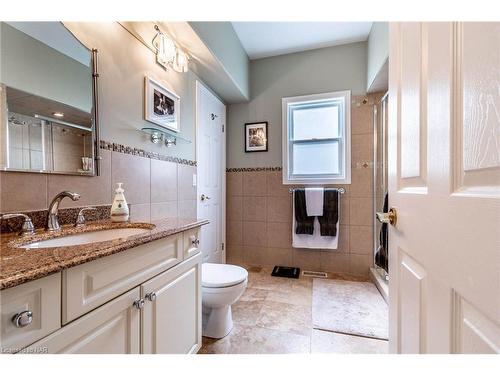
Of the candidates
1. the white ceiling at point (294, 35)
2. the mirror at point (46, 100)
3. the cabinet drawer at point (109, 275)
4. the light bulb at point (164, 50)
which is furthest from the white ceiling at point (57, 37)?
the white ceiling at point (294, 35)

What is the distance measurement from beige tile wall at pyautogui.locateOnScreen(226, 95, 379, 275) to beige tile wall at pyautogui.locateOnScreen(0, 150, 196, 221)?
2.81ft

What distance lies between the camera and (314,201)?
2.41m

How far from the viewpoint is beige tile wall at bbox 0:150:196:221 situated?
865 mm

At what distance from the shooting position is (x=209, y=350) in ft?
4.31

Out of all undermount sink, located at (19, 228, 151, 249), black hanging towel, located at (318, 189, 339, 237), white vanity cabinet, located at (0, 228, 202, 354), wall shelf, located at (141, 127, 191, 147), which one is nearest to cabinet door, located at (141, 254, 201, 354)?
white vanity cabinet, located at (0, 228, 202, 354)

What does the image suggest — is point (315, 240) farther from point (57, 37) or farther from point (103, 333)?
point (57, 37)

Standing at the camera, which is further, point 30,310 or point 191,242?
point 191,242

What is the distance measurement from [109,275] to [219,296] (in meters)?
0.82

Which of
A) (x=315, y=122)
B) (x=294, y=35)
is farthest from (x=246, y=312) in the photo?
(x=294, y=35)

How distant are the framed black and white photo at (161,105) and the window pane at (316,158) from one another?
142cm

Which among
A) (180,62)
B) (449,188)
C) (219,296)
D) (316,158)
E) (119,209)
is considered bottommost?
(219,296)
